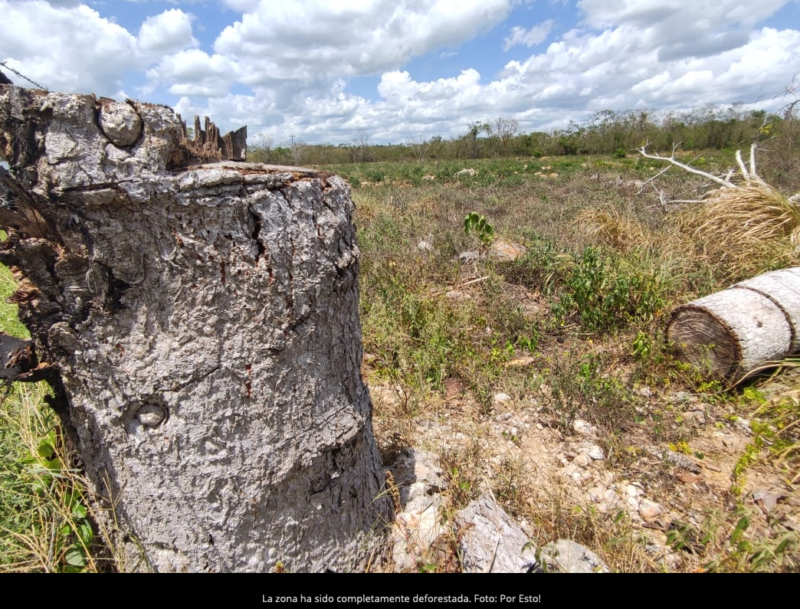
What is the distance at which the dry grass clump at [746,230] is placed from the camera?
4.32 m

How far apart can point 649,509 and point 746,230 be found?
424cm

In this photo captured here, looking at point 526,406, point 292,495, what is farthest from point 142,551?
point 526,406

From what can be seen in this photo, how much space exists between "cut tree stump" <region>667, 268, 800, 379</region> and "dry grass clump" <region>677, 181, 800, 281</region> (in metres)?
1.29

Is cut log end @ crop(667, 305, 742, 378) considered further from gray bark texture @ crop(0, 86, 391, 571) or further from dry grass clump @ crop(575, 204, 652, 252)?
gray bark texture @ crop(0, 86, 391, 571)

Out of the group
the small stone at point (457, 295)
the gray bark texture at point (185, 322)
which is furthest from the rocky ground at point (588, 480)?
the small stone at point (457, 295)

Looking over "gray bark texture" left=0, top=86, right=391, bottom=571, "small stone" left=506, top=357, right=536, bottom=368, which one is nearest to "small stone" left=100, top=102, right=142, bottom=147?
"gray bark texture" left=0, top=86, right=391, bottom=571

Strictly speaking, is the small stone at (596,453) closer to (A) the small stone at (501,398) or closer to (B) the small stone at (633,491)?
(B) the small stone at (633,491)

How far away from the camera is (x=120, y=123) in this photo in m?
1.02

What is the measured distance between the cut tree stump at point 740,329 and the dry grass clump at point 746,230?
1.29m

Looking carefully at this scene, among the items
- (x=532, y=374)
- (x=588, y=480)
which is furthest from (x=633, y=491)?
(x=532, y=374)

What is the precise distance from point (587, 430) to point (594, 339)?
1273 mm

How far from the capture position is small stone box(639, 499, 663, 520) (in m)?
2.14

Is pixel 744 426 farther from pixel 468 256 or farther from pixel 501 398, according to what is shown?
pixel 468 256

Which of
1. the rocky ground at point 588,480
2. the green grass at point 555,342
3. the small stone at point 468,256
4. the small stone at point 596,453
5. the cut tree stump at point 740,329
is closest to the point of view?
the rocky ground at point 588,480
